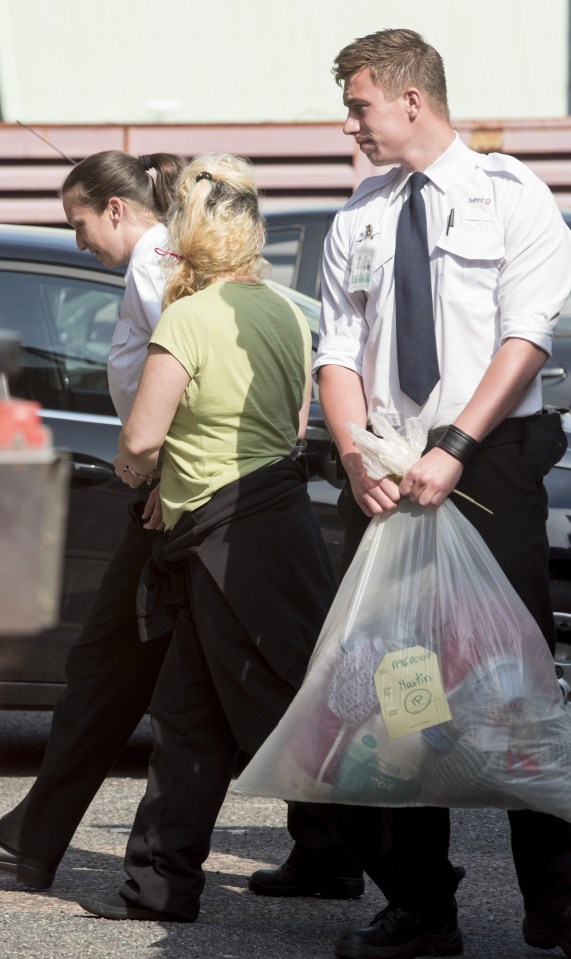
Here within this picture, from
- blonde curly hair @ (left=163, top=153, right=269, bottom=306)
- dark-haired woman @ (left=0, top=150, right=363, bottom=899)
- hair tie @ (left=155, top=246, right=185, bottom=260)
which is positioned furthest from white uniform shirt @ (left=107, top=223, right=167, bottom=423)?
blonde curly hair @ (left=163, top=153, right=269, bottom=306)

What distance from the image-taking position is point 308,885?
3814 millimetres

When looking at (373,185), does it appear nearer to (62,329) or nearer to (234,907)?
(234,907)

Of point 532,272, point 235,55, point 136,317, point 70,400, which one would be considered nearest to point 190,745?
point 136,317

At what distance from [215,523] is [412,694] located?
0.72 m

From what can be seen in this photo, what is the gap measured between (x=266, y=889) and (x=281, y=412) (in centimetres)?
120

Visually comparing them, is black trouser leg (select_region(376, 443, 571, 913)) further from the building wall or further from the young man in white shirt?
the building wall

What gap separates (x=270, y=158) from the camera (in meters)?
13.5

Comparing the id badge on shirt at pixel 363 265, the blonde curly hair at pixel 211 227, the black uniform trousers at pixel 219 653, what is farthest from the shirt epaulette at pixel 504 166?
the black uniform trousers at pixel 219 653

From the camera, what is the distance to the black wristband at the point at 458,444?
10.1 feet

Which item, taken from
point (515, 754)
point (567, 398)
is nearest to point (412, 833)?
point (515, 754)

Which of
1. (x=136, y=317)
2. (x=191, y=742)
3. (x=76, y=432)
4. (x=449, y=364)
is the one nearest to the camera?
(x=449, y=364)

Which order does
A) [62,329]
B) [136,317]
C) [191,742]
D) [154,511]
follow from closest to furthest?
[191,742], [154,511], [136,317], [62,329]

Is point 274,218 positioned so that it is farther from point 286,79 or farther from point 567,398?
point 286,79

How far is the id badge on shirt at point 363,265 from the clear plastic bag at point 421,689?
0.34 m
